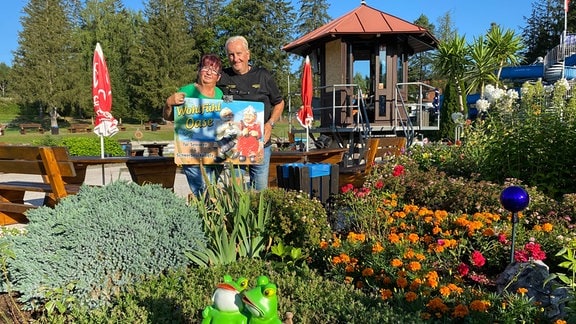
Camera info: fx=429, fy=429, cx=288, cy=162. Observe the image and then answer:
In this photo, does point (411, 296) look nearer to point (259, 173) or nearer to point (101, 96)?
point (259, 173)

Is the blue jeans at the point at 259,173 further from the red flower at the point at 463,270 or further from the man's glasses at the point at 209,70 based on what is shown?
the red flower at the point at 463,270

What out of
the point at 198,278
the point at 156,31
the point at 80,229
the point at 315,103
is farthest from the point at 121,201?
the point at 156,31

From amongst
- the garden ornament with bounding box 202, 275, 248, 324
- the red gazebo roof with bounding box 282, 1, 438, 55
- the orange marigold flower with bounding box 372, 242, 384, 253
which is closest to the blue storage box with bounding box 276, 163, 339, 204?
the orange marigold flower with bounding box 372, 242, 384, 253

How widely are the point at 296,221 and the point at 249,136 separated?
32.9 inches

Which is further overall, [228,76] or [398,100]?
[398,100]

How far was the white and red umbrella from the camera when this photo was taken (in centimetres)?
565

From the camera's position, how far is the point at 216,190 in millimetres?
3238

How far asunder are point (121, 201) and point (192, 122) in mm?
915

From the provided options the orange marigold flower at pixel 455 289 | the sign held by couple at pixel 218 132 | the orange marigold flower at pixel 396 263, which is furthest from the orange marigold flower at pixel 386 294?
the sign held by couple at pixel 218 132

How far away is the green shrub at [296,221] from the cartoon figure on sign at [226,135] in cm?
48

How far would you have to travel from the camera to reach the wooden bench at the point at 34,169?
400 centimetres

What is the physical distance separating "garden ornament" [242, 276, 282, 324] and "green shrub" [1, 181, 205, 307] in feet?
4.04

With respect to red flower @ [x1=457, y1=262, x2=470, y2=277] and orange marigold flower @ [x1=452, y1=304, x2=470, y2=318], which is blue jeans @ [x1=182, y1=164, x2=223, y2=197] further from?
orange marigold flower @ [x1=452, y1=304, x2=470, y2=318]

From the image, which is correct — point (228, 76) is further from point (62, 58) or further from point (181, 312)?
point (62, 58)
